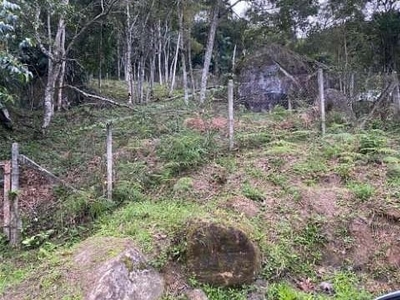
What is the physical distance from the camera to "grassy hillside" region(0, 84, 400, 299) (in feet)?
17.4

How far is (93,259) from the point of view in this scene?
5016mm

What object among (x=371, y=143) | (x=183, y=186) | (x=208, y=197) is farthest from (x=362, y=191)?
(x=183, y=186)

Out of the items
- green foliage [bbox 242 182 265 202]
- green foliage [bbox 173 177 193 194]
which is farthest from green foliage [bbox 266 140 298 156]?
green foliage [bbox 173 177 193 194]

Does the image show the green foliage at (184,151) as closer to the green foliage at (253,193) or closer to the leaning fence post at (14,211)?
the green foliage at (253,193)

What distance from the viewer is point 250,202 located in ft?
21.1

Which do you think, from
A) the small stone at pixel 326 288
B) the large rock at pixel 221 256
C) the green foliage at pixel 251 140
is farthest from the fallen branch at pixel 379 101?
the large rock at pixel 221 256

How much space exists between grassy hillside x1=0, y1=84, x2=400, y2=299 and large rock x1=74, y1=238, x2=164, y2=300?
20 cm

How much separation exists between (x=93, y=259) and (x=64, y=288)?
0.45m

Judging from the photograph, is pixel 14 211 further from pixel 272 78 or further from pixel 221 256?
pixel 272 78

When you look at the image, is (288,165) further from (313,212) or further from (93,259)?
(93,259)

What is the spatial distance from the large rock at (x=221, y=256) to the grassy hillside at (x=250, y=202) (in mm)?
135

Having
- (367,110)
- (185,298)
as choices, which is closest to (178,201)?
(185,298)

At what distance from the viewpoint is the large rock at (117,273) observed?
15.0 feet

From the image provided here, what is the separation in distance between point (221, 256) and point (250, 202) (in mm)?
1481
